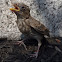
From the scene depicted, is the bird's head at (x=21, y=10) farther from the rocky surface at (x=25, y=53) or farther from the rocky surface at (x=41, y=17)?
the rocky surface at (x=25, y=53)

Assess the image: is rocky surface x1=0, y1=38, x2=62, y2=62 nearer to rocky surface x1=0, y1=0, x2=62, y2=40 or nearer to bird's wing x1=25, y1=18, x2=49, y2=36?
rocky surface x1=0, y1=0, x2=62, y2=40

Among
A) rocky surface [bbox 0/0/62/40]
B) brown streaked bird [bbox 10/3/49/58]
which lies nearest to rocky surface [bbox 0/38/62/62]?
brown streaked bird [bbox 10/3/49/58]

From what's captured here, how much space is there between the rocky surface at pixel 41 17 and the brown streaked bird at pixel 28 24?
0.54 m

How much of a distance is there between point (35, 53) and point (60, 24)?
104cm

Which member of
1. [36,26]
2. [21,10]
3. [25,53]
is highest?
[21,10]

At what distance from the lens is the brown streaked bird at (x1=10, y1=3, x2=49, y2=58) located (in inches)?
147

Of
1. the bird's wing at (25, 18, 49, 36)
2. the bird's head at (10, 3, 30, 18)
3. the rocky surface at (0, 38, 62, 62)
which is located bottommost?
the rocky surface at (0, 38, 62, 62)

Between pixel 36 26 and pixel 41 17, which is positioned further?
pixel 41 17

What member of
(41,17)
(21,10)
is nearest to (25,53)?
(21,10)

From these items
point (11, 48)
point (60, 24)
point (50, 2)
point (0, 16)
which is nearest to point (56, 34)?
point (60, 24)

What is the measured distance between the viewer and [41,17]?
446cm

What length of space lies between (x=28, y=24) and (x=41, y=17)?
0.78 m

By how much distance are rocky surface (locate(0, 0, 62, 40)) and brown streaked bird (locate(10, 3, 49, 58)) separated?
54 centimetres

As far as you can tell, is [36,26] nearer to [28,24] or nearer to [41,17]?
[28,24]
